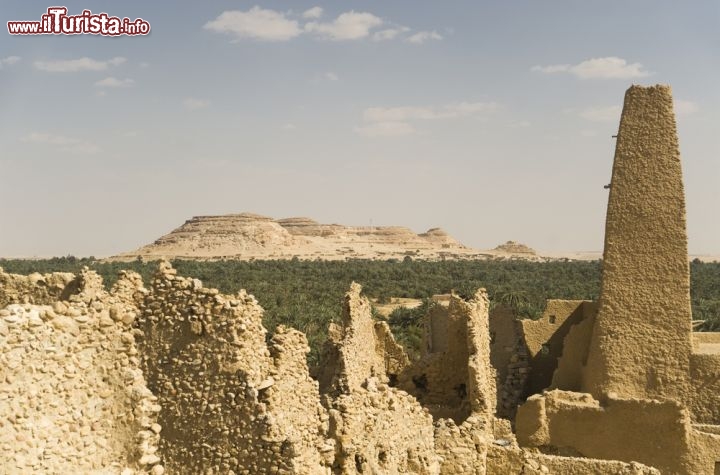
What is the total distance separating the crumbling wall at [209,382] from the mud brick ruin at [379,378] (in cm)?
1

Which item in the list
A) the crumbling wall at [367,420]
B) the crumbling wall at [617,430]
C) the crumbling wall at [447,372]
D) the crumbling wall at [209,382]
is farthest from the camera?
the crumbling wall at [447,372]

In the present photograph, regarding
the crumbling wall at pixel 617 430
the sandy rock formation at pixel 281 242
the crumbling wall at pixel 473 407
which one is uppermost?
the sandy rock formation at pixel 281 242

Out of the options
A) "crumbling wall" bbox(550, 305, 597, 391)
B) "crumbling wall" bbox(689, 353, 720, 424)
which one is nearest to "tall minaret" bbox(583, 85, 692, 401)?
"crumbling wall" bbox(689, 353, 720, 424)

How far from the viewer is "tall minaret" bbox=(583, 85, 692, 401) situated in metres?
13.7

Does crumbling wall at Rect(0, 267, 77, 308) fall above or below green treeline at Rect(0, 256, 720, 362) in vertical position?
above

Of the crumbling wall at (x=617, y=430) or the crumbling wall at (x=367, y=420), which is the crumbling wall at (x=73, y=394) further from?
the crumbling wall at (x=617, y=430)

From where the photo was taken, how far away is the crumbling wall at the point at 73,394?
4461mm

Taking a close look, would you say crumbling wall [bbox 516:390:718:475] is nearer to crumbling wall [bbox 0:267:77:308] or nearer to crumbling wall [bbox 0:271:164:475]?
crumbling wall [bbox 0:267:77:308]

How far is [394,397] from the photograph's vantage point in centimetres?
816

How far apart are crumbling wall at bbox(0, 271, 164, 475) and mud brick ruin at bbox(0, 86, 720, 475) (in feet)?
0.04

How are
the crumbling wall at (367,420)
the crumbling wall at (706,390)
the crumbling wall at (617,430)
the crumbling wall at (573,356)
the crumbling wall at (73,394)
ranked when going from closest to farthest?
the crumbling wall at (73,394) → the crumbling wall at (367,420) → the crumbling wall at (617,430) → the crumbling wall at (706,390) → the crumbling wall at (573,356)

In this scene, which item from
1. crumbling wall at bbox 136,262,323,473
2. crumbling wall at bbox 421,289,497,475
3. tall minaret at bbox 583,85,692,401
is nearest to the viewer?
crumbling wall at bbox 136,262,323,473

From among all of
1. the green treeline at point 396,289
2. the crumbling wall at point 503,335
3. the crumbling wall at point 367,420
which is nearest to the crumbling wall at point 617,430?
the crumbling wall at point 367,420

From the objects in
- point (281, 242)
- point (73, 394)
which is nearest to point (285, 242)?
point (281, 242)
